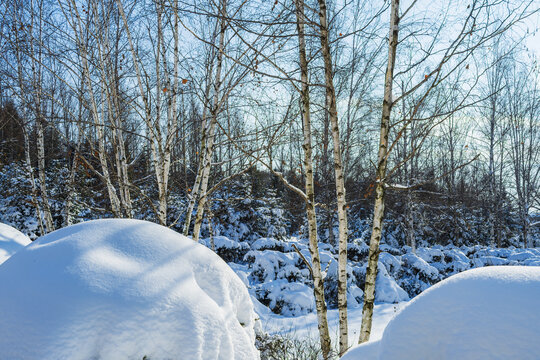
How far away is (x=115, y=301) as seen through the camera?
4.26 feet

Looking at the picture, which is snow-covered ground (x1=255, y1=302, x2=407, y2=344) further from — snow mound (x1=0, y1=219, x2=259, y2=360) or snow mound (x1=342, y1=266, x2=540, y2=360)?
snow mound (x1=342, y1=266, x2=540, y2=360)

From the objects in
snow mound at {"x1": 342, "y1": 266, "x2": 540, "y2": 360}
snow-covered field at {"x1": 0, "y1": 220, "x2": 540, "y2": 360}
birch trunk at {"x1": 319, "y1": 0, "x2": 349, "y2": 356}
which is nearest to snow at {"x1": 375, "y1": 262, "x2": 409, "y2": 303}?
birch trunk at {"x1": 319, "y1": 0, "x2": 349, "y2": 356}

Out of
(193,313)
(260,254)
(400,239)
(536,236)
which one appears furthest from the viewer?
(536,236)

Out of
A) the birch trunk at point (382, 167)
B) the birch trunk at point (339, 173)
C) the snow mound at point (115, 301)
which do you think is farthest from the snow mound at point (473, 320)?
the birch trunk at point (339, 173)

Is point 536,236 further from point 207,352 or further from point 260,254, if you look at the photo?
point 207,352

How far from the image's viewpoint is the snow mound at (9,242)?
3472 mm

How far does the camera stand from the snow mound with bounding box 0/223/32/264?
3.47m

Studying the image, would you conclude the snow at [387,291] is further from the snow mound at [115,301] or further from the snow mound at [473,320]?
the snow mound at [473,320]

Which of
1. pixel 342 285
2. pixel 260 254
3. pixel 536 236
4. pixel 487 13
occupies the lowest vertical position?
pixel 536 236

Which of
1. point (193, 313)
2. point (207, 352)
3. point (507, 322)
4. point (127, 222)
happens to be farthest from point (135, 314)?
point (507, 322)

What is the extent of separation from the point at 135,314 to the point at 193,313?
0.24 metres

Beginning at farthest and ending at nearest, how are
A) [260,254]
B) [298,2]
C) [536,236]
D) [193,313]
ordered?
[536,236] → [260,254] → [298,2] → [193,313]

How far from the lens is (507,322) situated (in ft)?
3.25

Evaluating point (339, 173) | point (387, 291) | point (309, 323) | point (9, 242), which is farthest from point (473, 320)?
point (387, 291)
